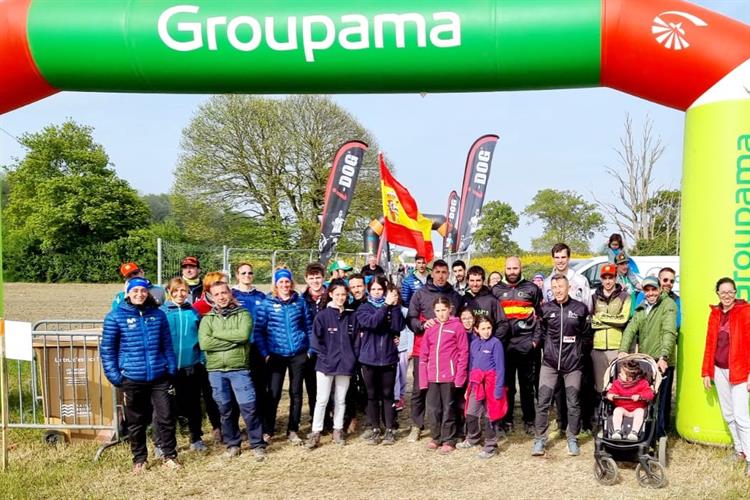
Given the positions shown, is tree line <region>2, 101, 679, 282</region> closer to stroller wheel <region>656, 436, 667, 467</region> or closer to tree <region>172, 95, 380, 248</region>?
tree <region>172, 95, 380, 248</region>

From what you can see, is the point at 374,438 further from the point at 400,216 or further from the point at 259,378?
the point at 400,216

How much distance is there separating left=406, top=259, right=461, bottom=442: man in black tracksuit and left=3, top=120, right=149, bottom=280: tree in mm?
33504

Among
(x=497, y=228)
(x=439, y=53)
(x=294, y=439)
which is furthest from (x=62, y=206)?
(x=439, y=53)

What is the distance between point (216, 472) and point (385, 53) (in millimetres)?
4030

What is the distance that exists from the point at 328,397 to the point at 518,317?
2166 mm

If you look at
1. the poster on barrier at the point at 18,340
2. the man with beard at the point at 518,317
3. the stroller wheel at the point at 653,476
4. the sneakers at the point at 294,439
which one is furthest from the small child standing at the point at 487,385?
the poster on barrier at the point at 18,340

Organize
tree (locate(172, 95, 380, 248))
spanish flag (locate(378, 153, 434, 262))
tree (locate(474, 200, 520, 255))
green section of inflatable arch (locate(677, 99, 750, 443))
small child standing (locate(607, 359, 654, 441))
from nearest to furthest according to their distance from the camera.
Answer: small child standing (locate(607, 359, 654, 441)) → green section of inflatable arch (locate(677, 99, 750, 443)) → spanish flag (locate(378, 153, 434, 262)) → tree (locate(172, 95, 380, 248)) → tree (locate(474, 200, 520, 255))

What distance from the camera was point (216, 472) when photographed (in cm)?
592

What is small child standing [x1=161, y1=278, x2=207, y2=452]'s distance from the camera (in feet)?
21.1

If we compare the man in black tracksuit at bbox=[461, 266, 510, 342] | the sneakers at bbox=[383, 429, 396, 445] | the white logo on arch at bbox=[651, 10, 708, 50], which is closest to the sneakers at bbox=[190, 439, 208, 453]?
the sneakers at bbox=[383, 429, 396, 445]

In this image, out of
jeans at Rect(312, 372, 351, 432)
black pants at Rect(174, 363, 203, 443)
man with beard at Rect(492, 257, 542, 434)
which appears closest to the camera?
black pants at Rect(174, 363, 203, 443)

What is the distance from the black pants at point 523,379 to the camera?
278 inches

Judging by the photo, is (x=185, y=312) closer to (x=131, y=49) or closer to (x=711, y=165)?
(x=131, y=49)

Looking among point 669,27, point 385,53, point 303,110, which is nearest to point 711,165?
point 669,27
